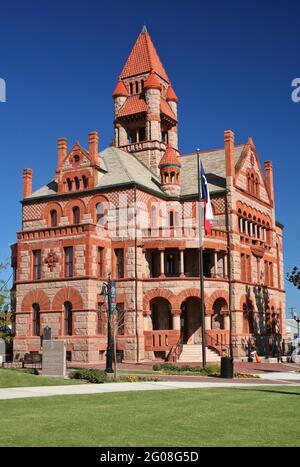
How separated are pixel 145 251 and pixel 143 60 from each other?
23.2m

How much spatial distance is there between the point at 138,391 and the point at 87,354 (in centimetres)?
2149

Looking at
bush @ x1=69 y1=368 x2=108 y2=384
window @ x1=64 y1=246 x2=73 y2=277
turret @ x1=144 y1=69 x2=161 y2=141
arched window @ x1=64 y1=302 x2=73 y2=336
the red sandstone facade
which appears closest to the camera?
bush @ x1=69 y1=368 x2=108 y2=384

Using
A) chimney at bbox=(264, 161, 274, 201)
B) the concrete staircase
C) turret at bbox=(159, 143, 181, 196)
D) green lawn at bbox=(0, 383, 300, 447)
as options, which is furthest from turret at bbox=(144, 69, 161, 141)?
green lawn at bbox=(0, 383, 300, 447)

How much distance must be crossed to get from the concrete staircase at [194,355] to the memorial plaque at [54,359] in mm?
15037

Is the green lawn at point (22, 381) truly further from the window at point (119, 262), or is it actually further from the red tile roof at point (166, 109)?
the red tile roof at point (166, 109)

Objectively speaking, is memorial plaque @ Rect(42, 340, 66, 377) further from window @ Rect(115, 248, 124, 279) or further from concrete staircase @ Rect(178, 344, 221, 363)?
window @ Rect(115, 248, 124, 279)

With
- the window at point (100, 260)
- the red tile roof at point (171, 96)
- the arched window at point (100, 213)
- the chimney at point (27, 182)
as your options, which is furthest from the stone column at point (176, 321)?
the red tile roof at point (171, 96)

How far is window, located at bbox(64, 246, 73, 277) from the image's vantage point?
4303 cm

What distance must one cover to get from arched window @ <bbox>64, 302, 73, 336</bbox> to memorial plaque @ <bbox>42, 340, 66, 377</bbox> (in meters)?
13.7

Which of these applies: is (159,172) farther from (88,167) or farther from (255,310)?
(255,310)

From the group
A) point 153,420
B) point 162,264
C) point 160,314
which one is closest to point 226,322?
point 160,314

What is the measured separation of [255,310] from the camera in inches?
2012

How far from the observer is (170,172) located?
165ft

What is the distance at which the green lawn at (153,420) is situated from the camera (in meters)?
10.6
